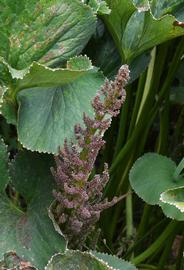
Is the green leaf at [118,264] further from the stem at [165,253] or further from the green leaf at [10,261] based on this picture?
the stem at [165,253]

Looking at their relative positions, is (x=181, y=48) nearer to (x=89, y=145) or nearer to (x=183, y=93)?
(x=183, y=93)

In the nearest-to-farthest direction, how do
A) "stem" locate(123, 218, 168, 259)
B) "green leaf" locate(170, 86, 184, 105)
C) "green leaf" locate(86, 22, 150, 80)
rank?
"green leaf" locate(86, 22, 150, 80) < "stem" locate(123, 218, 168, 259) < "green leaf" locate(170, 86, 184, 105)

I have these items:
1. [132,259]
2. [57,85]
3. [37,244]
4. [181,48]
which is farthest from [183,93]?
[37,244]

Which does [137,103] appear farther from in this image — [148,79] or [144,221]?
[144,221]

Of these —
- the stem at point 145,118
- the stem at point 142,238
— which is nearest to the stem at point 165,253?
the stem at point 142,238

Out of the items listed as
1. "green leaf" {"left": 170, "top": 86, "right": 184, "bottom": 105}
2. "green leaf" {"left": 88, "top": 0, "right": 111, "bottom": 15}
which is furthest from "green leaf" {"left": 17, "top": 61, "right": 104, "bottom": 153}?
"green leaf" {"left": 170, "top": 86, "right": 184, "bottom": 105}

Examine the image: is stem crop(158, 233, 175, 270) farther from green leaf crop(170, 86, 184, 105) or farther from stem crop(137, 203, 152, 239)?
A: green leaf crop(170, 86, 184, 105)
